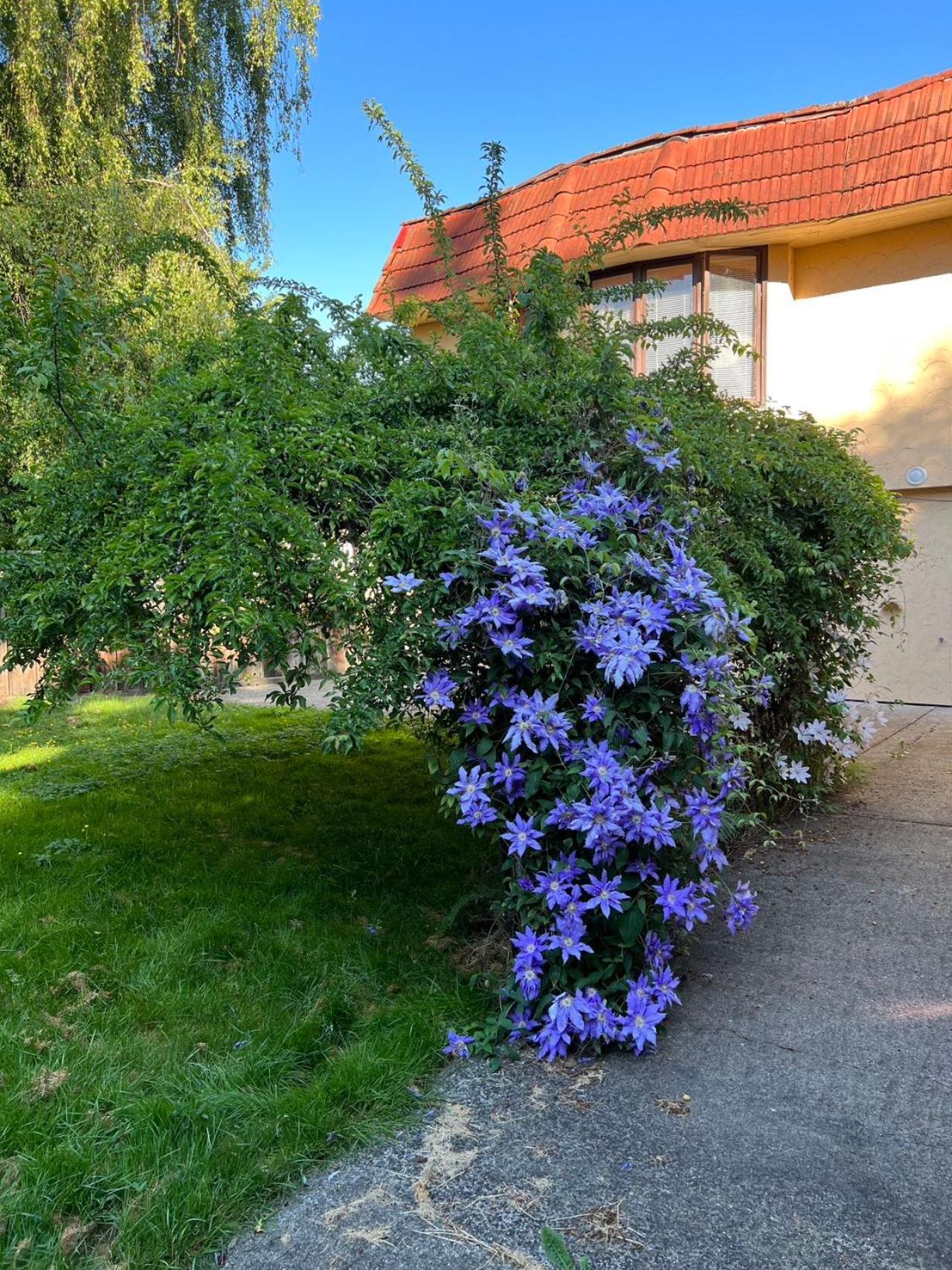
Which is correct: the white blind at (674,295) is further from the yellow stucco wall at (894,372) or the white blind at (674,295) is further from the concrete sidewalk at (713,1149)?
the concrete sidewalk at (713,1149)

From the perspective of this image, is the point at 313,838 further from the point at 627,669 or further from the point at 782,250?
the point at 782,250

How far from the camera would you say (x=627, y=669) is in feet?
8.29

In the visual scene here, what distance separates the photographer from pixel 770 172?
355 inches

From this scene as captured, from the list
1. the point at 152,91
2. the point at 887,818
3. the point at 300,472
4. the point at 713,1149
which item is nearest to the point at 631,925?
the point at 713,1149

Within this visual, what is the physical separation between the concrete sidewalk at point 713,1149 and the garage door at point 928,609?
6.54 metres

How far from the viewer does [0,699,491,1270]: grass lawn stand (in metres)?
2.20

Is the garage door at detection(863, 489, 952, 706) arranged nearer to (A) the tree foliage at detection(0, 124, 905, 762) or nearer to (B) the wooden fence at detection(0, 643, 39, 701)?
(A) the tree foliage at detection(0, 124, 905, 762)

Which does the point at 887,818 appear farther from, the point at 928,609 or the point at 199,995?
the point at 928,609

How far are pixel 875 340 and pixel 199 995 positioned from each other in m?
9.05

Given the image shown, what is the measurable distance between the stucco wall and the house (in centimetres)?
1

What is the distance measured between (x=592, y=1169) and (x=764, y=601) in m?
2.86

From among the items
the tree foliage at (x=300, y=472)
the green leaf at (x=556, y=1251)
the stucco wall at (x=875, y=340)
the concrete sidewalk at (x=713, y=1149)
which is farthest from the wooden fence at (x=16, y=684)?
the green leaf at (x=556, y=1251)

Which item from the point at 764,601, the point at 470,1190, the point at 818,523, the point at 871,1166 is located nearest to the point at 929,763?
the point at 818,523

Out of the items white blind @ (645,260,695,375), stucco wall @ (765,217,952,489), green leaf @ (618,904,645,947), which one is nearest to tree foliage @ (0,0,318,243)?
white blind @ (645,260,695,375)
